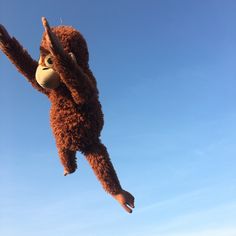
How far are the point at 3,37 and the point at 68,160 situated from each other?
3.64 feet

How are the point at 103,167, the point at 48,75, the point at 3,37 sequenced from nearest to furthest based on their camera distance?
the point at 48,75 → the point at 103,167 → the point at 3,37

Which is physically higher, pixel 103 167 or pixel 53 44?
pixel 53 44

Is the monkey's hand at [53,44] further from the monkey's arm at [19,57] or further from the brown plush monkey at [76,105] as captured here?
the monkey's arm at [19,57]

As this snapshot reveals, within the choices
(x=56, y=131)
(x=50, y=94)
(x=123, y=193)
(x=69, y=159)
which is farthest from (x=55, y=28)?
(x=123, y=193)

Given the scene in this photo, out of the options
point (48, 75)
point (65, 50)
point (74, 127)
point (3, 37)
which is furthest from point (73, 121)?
point (3, 37)

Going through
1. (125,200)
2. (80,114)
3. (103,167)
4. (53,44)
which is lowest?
(125,200)

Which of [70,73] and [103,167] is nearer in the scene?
[70,73]

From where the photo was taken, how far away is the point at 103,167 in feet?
10.2

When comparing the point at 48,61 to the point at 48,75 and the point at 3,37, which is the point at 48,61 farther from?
the point at 3,37

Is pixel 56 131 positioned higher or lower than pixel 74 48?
lower

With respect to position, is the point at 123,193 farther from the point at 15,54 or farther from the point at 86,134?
the point at 15,54

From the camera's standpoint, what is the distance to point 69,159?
338 centimetres

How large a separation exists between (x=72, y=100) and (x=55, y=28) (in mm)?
631

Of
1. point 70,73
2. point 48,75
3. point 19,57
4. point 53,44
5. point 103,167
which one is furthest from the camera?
point 19,57
